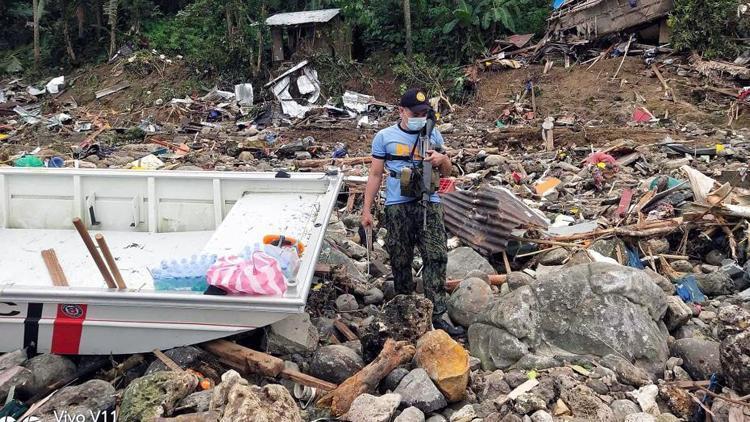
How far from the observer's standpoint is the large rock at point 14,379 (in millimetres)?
3434

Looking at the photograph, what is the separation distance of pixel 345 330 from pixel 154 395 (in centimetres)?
152

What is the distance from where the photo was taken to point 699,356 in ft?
11.3

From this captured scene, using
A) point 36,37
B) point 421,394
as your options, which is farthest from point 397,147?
point 36,37

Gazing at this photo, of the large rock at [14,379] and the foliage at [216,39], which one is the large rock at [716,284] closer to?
the large rock at [14,379]

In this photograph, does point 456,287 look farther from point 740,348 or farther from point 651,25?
point 651,25

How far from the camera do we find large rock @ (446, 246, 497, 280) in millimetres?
5167

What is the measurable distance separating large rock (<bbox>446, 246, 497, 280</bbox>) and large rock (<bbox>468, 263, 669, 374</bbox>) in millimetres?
1272

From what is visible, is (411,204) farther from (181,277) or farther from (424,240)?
(181,277)

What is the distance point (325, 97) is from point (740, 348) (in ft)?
48.4

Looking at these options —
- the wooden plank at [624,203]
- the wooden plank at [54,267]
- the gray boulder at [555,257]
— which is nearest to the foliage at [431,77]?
the wooden plank at [624,203]

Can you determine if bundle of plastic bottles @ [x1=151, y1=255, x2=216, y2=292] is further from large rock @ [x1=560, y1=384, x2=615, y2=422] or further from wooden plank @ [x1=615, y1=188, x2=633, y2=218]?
wooden plank @ [x1=615, y1=188, x2=633, y2=218]

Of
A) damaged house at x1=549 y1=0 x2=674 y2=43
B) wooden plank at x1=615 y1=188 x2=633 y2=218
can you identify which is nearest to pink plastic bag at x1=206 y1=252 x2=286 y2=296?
wooden plank at x1=615 y1=188 x2=633 y2=218

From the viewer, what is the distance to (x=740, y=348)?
3.03m

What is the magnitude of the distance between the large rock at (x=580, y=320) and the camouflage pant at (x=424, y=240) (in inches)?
19.1
